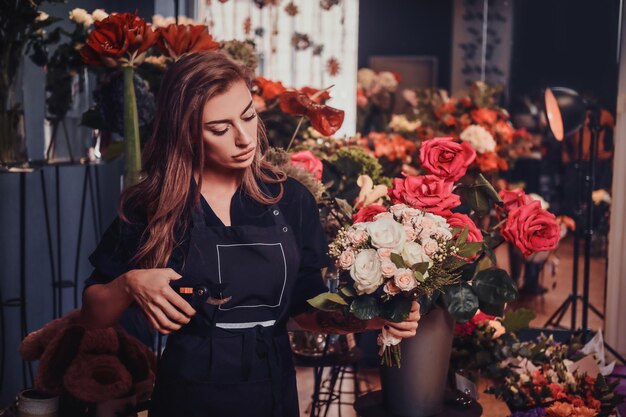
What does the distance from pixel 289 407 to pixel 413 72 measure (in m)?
3.88

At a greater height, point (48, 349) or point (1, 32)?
point (1, 32)

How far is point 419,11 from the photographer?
17.1 feet

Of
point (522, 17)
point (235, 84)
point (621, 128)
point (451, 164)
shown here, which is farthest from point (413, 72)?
point (235, 84)

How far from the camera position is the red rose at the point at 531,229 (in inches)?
70.4

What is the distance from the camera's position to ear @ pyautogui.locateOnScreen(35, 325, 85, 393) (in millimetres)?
2109

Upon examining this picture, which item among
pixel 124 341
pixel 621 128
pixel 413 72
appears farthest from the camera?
pixel 413 72

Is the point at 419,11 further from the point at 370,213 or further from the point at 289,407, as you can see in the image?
the point at 289,407

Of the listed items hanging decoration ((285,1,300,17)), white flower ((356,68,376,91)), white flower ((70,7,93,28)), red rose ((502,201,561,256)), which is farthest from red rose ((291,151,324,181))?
hanging decoration ((285,1,300,17))

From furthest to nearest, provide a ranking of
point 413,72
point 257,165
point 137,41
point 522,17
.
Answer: point 413,72, point 522,17, point 137,41, point 257,165

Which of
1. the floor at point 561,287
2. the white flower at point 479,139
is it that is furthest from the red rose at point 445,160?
the floor at point 561,287

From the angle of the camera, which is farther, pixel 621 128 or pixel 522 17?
pixel 522 17

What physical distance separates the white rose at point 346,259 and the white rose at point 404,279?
0.30 ft

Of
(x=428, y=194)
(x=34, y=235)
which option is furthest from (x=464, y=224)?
(x=34, y=235)

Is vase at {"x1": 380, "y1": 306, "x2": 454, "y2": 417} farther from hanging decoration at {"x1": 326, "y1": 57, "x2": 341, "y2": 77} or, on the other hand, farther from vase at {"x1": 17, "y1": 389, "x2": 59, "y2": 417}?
hanging decoration at {"x1": 326, "y1": 57, "x2": 341, "y2": 77}
